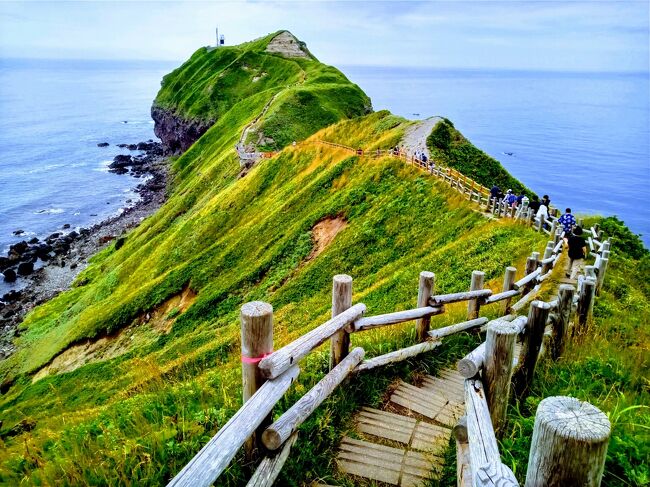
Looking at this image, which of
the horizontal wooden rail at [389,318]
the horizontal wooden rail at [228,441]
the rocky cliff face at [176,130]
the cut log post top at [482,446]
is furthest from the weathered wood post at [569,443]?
the rocky cliff face at [176,130]

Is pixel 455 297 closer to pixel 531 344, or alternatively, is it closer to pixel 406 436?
pixel 531 344

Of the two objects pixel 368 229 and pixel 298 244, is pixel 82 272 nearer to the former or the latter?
pixel 298 244

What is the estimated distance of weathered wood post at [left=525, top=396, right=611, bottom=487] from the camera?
2.50 metres

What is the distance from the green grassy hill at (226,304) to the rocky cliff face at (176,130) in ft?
159

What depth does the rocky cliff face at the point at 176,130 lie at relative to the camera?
94.4 m

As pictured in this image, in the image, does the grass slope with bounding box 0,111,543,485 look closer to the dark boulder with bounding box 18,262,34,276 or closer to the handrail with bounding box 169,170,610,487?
the handrail with bounding box 169,170,610,487

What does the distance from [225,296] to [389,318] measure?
21493 mm

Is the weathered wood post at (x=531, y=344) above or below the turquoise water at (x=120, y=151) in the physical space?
above

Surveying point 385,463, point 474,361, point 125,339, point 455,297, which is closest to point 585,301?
point 455,297

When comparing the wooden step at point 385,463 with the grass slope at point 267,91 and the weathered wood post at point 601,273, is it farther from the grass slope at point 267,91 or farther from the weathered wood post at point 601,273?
the grass slope at point 267,91

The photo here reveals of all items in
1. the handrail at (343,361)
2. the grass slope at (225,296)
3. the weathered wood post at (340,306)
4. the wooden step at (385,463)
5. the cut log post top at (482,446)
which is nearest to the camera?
the cut log post top at (482,446)

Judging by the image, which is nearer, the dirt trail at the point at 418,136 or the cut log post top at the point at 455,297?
the cut log post top at the point at 455,297

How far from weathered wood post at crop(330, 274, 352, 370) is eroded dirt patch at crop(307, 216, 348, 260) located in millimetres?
20886

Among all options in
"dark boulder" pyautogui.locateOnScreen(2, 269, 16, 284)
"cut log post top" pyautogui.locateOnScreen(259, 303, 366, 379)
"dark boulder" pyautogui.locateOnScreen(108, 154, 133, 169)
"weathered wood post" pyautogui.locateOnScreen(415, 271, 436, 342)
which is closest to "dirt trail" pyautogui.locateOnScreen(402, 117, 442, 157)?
"weathered wood post" pyautogui.locateOnScreen(415, 271, 436, 342)
